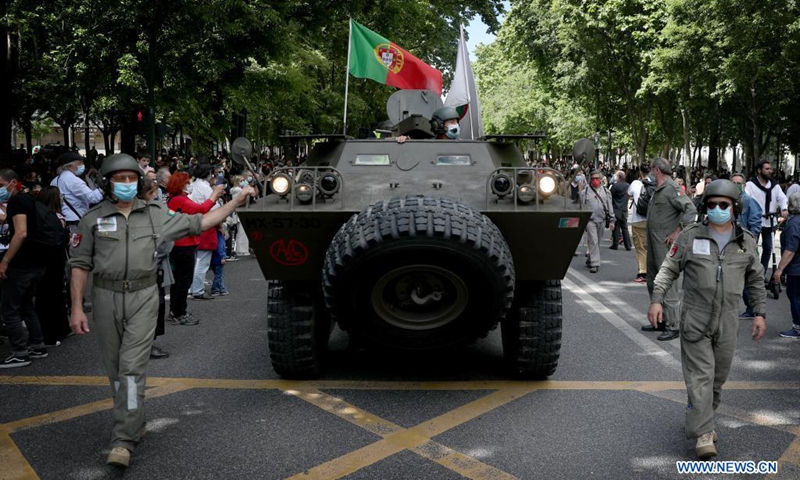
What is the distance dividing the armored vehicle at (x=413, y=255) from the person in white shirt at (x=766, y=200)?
5.93 metres

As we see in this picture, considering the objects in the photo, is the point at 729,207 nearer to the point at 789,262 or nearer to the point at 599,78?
the point at 789,262

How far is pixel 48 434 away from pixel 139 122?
46.7 ft

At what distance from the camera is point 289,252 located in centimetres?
593

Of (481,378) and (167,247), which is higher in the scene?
(167,247)

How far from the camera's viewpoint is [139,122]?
18.5 meters

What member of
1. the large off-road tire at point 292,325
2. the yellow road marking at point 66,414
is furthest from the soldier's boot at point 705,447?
the yellow road marking at point 66,414

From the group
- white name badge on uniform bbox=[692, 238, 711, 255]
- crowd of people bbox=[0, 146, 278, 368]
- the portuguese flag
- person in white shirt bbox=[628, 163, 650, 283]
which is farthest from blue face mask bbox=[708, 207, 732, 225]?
the portuguese flag

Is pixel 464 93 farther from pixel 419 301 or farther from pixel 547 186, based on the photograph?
pixel 419 301

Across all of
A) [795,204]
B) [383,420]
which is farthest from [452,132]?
[795,204]

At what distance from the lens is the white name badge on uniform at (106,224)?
4.95 metres

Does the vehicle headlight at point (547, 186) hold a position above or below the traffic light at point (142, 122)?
below

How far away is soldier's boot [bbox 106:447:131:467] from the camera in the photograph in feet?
15.1

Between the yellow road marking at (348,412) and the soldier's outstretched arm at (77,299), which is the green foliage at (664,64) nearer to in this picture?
the yellow road marking at (348,412)

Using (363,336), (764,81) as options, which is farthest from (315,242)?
(764,81)
